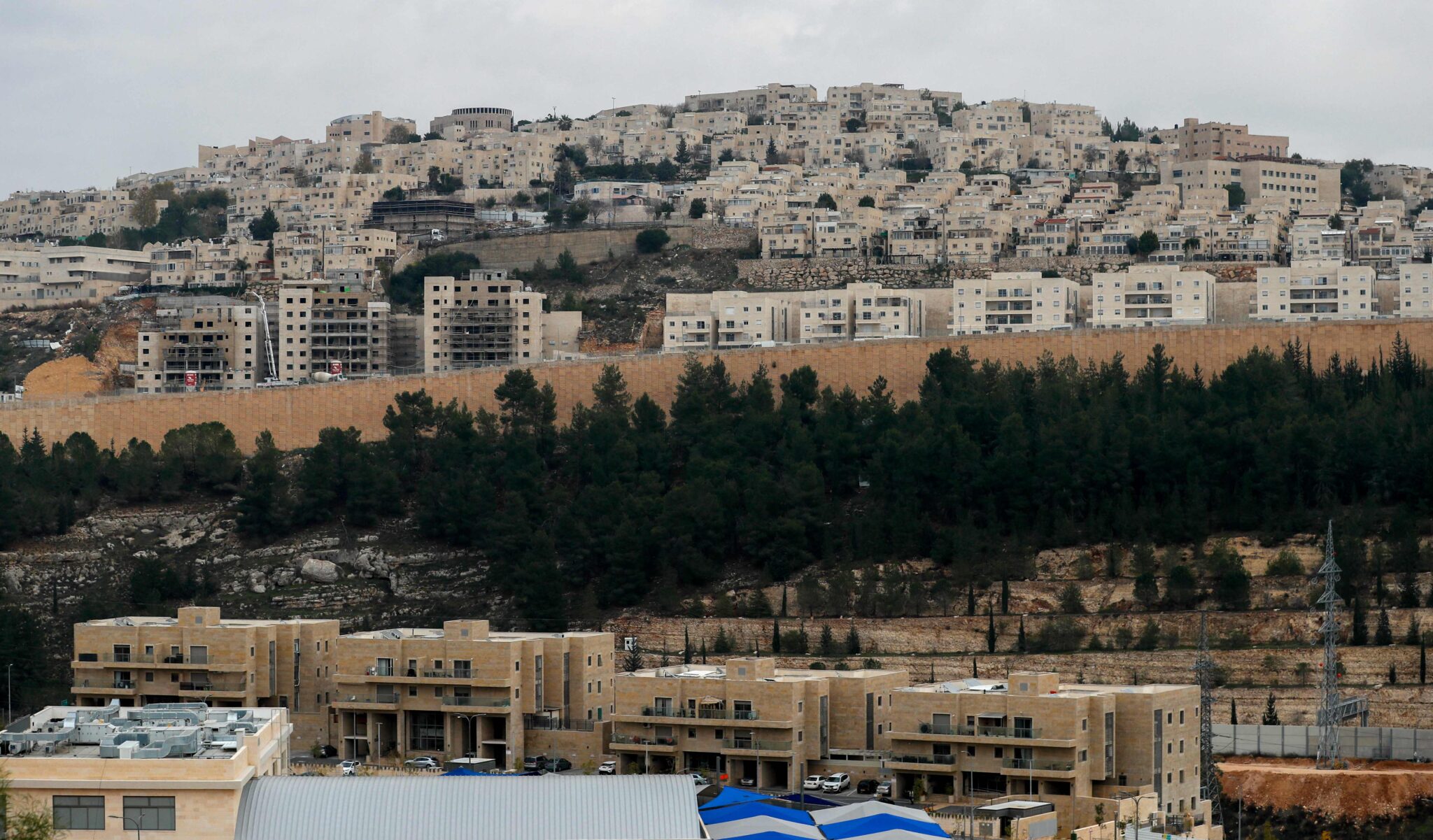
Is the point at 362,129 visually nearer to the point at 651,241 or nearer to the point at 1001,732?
the point at 651,241

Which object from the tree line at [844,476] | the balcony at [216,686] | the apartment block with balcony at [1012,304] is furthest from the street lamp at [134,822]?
the apartment block with balcony at [1012,304]

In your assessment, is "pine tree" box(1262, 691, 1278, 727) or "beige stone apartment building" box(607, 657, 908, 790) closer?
"beige stone apartment building" box(607, 657, 908, 790)

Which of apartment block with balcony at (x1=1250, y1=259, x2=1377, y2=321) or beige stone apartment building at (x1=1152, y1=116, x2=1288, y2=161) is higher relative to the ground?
beige stone apartment building at (x1=1152, y1=116, x2=1288, y2=161)

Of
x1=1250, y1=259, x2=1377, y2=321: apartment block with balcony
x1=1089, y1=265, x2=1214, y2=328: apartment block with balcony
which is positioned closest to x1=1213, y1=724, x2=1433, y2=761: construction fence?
x1=1089, y1=265, x2=1214, y2=328: apartment block with balcony

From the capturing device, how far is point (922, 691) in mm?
42312

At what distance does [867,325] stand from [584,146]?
44151mm

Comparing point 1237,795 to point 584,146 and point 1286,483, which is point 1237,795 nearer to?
point 1286,483

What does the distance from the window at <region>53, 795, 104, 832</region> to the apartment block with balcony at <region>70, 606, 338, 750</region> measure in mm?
20058

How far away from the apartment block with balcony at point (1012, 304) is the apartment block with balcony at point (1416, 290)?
10.7m

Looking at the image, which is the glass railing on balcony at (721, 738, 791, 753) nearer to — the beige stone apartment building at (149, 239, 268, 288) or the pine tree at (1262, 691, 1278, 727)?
the pine tree at (1262, 691, 1278, 727)

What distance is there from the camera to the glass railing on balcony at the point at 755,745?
43.8 m

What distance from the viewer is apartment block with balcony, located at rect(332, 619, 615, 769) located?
46750 millimetres

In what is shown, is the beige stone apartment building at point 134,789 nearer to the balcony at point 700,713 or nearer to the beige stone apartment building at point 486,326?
the balcony at point 700,713

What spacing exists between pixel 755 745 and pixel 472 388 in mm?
34363
